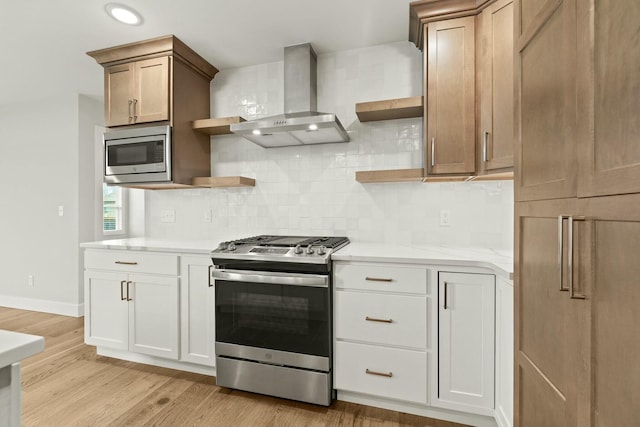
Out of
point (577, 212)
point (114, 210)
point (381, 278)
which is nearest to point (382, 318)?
point (381, 278)

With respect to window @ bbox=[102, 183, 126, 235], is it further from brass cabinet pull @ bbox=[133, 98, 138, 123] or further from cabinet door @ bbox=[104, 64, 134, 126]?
brass cabinet pull @ bbox=[133, 98, 138, 123]

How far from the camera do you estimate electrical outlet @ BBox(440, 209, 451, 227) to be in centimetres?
235

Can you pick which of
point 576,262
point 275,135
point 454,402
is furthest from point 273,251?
point 576,262

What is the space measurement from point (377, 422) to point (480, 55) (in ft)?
7.33

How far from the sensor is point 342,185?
8.48 ft

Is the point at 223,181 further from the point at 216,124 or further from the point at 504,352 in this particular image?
the point at 504,352

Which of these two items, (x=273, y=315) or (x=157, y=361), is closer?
(x=273, y=315)

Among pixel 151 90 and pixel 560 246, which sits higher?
pixel 151 90

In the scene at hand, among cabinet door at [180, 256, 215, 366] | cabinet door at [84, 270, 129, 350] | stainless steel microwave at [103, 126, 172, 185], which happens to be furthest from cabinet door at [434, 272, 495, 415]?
cabinet door at [84, 270, 129, 350]

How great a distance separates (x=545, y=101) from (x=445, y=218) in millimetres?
1426

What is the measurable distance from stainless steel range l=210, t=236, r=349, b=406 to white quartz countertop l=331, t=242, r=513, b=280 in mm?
176

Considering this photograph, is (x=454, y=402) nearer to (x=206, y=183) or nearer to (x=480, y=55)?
(x=480, y=55)

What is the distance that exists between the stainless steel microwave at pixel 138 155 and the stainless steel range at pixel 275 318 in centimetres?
94

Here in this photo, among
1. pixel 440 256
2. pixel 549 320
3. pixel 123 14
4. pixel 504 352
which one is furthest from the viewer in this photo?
pixel 123 14
